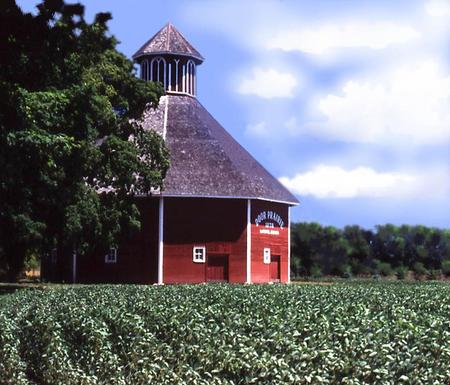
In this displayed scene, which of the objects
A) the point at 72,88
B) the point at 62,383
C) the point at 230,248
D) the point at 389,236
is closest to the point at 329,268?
the point at 389,236

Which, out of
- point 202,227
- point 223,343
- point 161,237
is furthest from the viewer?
point 202,227

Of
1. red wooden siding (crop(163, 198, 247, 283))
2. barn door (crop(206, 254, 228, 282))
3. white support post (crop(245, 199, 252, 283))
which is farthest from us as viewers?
white support post (crop(245, 199, 252, 283))

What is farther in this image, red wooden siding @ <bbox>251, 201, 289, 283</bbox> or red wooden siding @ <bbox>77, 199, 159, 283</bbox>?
red wooden siding @ <bbox>251, 201, 289, 283</bbox>

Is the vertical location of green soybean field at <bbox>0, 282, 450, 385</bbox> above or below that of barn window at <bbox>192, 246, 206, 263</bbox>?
below

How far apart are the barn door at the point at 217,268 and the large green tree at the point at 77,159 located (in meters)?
8.38

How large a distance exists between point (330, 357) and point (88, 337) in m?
5.16

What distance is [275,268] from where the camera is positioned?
179 feet

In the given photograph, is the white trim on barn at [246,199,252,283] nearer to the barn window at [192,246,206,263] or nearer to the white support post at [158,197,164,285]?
the barn window at [192,246,206,263]

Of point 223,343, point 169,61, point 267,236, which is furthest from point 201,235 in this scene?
point 223,343

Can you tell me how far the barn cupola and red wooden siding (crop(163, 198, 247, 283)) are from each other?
36.7ft

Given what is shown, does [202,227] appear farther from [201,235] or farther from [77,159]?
[77,159]

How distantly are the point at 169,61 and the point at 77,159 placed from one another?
24.4 metres

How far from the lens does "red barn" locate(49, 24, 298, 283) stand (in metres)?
50.3

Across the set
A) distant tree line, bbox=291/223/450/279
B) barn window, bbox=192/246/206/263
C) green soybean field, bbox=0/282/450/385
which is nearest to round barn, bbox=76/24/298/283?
barn window, bbox=192/246/206/263
